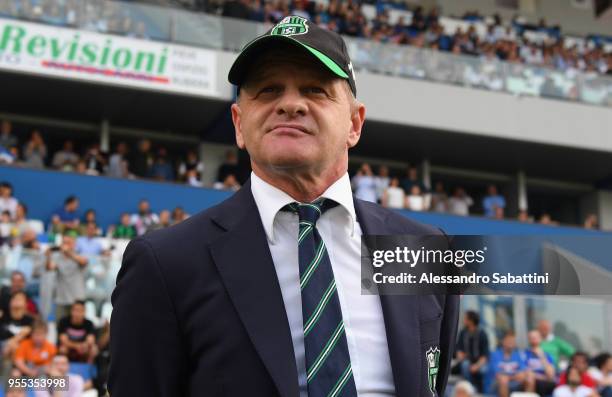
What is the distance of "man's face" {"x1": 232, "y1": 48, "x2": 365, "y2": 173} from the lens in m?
1.99

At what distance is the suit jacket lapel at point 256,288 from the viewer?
1825mm

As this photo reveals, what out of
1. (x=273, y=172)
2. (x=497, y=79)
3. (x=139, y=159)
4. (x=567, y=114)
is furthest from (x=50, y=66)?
(x=273, y=172)

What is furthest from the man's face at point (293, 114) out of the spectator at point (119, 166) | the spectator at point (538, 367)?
the spectator at point (119, 166)

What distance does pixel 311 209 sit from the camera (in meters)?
2.02

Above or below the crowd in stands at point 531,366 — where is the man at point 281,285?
below

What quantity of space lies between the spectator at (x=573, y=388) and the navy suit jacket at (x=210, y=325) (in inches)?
320

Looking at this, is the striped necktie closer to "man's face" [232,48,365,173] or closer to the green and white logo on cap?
"man's face" [232,48,365,173]

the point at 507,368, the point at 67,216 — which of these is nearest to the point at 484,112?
the point at 67,216

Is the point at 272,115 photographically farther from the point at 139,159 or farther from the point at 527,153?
the point at 527,153

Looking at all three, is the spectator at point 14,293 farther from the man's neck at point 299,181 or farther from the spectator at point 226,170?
the man's neck at point 299,181

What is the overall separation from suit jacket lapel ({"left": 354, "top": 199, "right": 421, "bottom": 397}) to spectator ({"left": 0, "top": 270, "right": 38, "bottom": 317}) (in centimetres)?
787

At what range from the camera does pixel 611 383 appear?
9.68 m

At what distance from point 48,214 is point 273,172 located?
13.9 m

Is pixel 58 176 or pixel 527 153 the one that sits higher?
pixel 527 153
